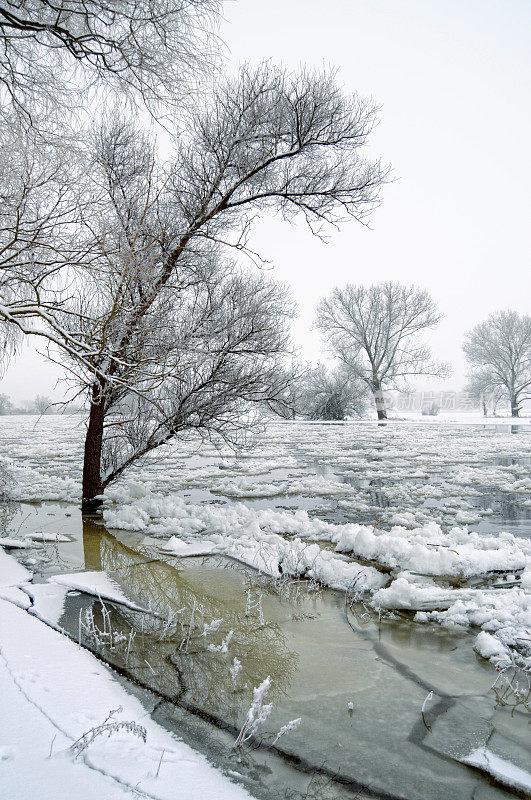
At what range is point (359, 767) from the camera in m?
2.20

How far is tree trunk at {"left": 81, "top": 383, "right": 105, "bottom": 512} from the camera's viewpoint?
23.9ft

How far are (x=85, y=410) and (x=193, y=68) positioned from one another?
174 inches

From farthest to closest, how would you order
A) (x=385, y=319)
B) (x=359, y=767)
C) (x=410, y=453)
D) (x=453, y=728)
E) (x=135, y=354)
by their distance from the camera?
(x=385, y=319) → (x=410, y=453) → (x=135, y=354) → (x=453, y=728) → (x=359, y=767)

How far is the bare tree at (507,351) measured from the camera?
136ft

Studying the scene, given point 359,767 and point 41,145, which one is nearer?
point 359,767

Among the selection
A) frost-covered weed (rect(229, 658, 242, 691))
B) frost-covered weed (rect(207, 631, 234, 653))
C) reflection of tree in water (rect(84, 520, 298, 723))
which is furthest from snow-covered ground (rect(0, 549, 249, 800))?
frost-covered weed (rect(207, 631, 234, 653))

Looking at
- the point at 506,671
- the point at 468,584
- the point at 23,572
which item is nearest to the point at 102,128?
the point at 23,572

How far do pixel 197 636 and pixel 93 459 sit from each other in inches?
184

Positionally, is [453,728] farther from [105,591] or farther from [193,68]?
[193,68]

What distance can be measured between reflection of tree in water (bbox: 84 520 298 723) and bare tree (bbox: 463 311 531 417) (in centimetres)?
4266

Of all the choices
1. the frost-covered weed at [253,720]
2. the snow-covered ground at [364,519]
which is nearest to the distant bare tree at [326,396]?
the snow-covered ground at [364,519]

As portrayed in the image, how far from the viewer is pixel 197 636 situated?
3391 mm

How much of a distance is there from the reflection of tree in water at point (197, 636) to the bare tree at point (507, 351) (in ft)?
140

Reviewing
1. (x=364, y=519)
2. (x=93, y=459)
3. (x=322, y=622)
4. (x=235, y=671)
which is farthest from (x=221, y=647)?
(x=93, y=459)
